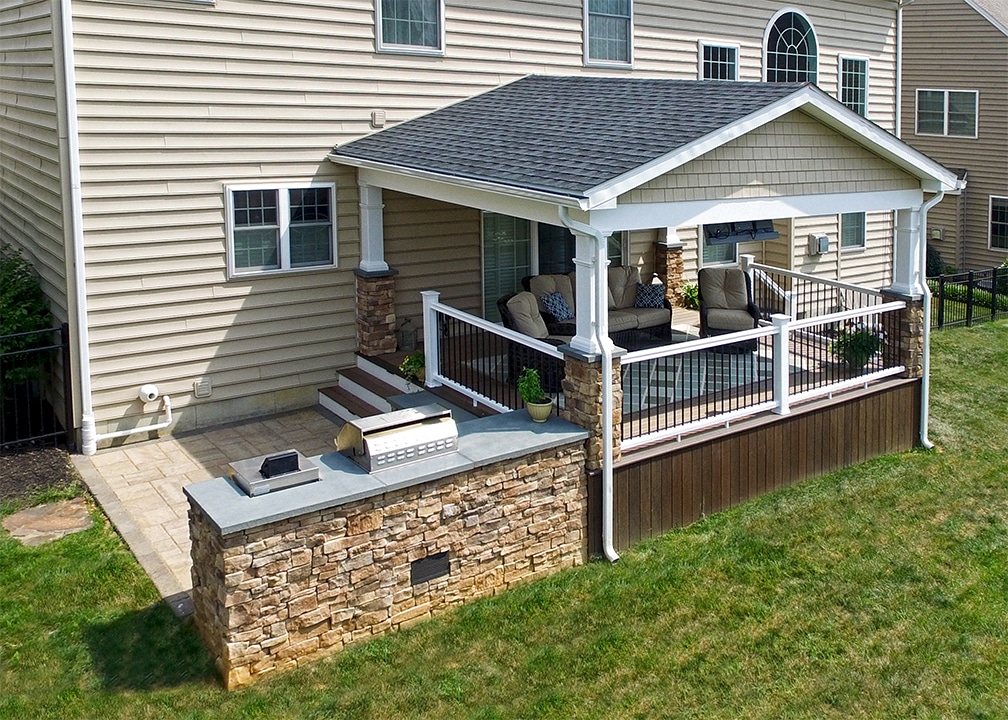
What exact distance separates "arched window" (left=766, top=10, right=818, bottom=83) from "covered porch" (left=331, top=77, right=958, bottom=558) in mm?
5057

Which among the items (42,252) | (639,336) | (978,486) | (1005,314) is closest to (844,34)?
(1005,314)

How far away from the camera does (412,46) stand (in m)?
12.4

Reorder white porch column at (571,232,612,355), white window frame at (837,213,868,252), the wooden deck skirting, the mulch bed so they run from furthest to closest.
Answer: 1. white window frame at (837,213,868,252)
2. the mulch bed
3. the wooden deck skirting
4. white porch column at (571,232,612,355)

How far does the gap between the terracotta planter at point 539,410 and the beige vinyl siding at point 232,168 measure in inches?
160

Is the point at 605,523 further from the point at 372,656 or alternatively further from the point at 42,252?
the point at 42,252

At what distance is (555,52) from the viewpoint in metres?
13.8

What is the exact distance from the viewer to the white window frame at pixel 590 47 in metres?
14.0

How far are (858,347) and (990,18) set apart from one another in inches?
635

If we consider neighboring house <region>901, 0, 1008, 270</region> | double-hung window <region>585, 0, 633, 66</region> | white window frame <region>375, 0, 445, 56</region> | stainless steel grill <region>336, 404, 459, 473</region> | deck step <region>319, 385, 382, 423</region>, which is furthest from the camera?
neighboring house <region>901, 0, 1008, 270</region>

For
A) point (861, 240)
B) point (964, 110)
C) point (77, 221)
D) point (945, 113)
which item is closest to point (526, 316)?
point (77, 221)

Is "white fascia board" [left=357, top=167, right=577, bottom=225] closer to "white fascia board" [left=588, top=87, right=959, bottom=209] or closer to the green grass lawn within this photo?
"white fascia board" [left=588, top=87, right=959, bottom=209]

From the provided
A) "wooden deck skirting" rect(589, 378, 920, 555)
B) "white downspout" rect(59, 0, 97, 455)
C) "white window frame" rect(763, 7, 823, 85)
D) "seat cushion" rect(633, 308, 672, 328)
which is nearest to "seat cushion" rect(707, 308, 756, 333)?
"seat cushion" rect(633, 308, 672, 328)

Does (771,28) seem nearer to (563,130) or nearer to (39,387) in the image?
(563,130)

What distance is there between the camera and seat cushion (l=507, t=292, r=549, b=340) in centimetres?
1066
